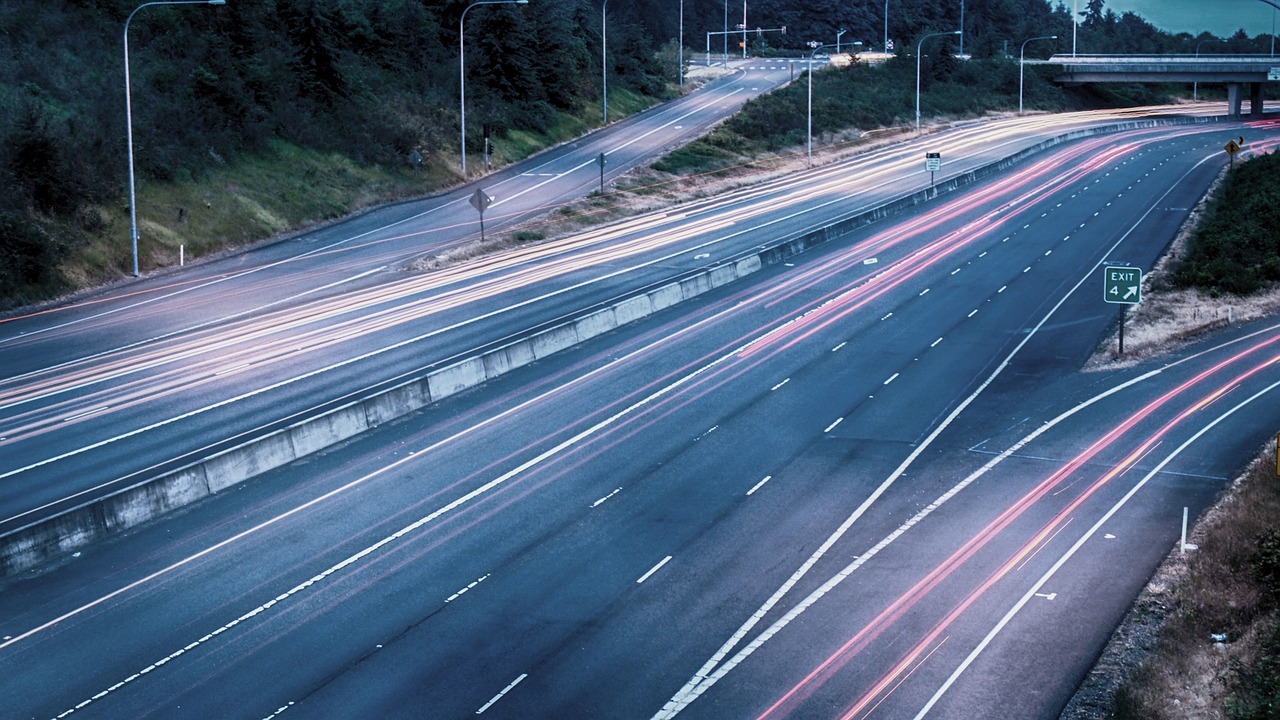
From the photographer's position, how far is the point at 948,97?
11538cm

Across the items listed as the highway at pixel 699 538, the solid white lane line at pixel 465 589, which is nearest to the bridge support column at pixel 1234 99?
the highway at pixel 699 538

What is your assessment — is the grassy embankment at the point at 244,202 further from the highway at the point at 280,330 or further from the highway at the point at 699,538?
the highway at the point at 699,538

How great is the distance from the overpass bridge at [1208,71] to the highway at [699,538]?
82115mm

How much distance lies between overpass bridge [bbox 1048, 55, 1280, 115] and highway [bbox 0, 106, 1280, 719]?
8212 centimetres

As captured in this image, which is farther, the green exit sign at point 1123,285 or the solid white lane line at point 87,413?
the green exit sign at point 1123,285

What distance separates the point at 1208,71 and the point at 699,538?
A: 108529 mm

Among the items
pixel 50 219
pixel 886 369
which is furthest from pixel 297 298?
pixel 886 369

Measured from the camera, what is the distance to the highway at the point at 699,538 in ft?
54.5

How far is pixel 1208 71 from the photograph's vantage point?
369 feet

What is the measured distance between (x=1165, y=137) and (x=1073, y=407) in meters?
71.1

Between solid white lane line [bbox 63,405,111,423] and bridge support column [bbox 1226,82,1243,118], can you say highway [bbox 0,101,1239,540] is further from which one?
bridge support column [bbox 1226,82,1243,118]

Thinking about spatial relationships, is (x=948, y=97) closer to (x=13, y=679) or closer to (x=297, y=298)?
(x=297, y=298)

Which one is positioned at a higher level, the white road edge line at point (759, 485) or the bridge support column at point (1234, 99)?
the bridge support column at point (1234, 99)

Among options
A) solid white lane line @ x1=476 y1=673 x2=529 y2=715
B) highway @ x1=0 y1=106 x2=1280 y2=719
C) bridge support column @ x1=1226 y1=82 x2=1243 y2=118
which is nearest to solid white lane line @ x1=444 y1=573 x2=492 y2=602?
highway @ x1=0 y1=106 x2=1280 y2=719
